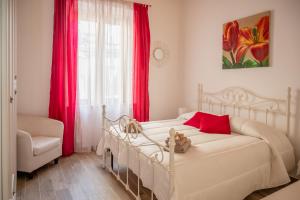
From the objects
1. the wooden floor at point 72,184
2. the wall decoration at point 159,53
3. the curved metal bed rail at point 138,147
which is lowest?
the wooden floor at point 72,184

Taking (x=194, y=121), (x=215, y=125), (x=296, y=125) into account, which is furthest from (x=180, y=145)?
(x=296, y=125)

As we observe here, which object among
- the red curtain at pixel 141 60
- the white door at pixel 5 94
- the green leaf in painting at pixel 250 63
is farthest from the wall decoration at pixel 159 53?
the white door at pixel 5 94

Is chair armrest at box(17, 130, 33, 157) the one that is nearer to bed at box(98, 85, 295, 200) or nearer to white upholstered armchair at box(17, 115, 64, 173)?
white upholstered armchair at box(17, 115, 64, 173)

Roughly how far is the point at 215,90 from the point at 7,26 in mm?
3228

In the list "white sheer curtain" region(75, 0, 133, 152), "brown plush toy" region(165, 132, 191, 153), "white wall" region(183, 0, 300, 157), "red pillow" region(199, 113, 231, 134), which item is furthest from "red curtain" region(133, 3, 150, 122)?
"brown plush toy" region(165, 132, 191, 153)

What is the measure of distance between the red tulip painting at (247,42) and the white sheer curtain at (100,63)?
175 cm

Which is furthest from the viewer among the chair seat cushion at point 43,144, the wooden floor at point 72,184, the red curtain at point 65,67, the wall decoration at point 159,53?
the wall decoration at point 159,53

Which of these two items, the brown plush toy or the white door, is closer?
the white door

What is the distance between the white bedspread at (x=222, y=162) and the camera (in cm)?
198

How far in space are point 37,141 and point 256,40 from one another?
135 inches

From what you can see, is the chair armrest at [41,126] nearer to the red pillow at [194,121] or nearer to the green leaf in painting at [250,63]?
the red pillow at [194,121]

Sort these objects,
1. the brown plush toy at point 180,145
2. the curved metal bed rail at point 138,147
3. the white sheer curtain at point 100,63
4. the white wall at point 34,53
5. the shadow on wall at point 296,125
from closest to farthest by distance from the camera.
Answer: the curved metal bed rail at point 138,147
the brown plush toy at point 180,145
the shadow on wall at point 296,125
the white wall at point 34,53
the white sheer curtain at point 100,63

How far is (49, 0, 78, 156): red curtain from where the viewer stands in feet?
12.1

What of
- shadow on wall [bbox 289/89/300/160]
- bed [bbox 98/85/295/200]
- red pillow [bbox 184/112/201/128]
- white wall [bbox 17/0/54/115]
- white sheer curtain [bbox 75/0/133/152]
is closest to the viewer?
bed [bbox 98/85/295/200]
